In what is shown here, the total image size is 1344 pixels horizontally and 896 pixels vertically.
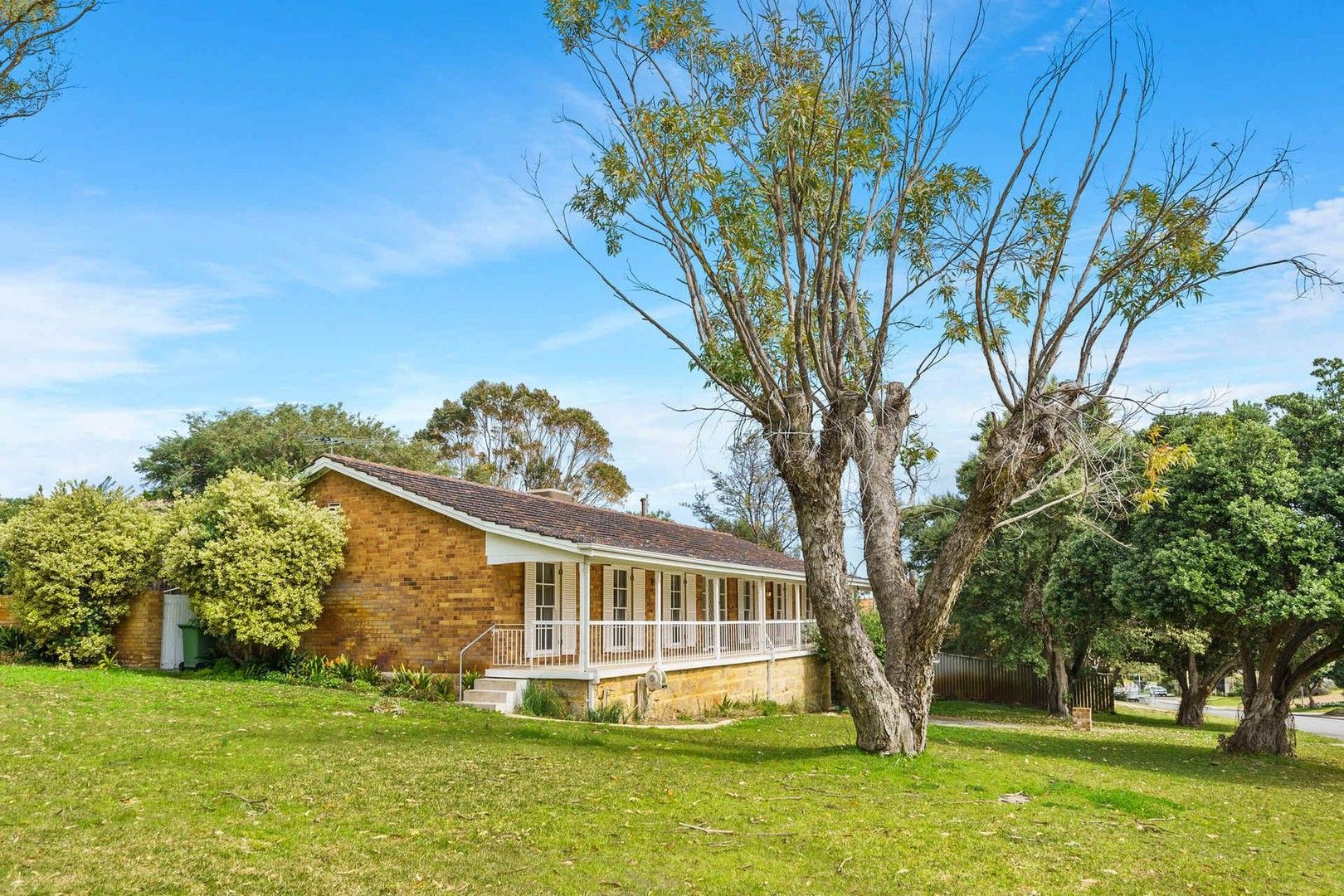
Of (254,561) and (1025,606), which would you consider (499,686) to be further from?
(1025,606)

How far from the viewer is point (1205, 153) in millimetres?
11719

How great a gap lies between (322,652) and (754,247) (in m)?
12.4

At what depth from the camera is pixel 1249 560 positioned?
1529cm

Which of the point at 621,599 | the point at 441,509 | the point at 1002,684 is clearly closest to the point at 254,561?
the point at 441,509

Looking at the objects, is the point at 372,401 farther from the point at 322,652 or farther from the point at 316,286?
the point at 322,652

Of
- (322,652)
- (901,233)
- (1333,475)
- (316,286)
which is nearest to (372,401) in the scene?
(316,286)

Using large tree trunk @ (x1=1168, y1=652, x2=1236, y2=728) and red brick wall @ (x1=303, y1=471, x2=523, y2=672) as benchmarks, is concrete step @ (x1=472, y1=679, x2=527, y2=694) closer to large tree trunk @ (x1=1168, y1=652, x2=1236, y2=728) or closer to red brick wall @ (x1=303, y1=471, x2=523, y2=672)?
red brick wall @ (x1=303, y1=471, x2=523, y2=672)

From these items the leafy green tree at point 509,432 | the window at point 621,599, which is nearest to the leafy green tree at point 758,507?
the leafy green tree at point 509,432

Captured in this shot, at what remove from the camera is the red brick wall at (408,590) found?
57.2 feet

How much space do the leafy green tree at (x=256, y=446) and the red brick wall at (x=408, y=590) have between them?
20326 mm

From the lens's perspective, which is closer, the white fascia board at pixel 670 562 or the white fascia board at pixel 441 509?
the white fascia board at pixel 441 509

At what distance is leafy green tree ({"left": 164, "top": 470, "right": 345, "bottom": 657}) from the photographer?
17.6 meters

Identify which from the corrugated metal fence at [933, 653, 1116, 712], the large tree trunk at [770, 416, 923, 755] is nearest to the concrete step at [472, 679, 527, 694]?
the large tree trunk at [770, 416, 923, 755]

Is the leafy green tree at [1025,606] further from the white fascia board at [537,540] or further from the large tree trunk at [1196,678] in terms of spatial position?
the white fascia board at [537,540]
